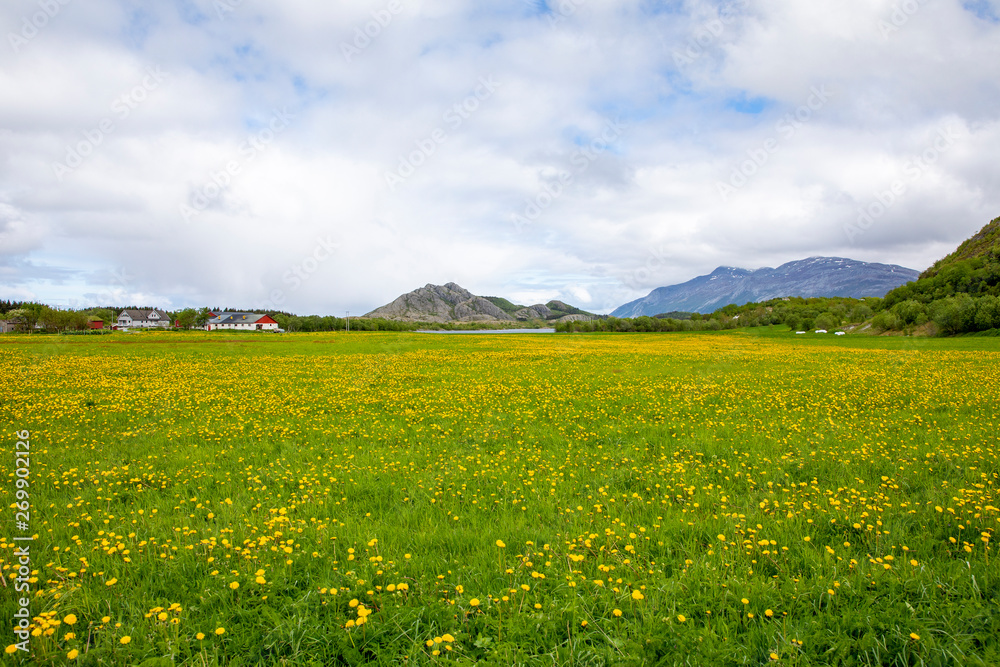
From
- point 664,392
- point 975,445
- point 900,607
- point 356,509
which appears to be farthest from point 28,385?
point 975,445

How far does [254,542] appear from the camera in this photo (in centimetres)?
609

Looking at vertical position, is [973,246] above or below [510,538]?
above

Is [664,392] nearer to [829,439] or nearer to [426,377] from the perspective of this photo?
[829,439]

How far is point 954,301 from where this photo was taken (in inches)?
3177

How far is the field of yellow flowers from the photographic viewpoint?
4.29 m

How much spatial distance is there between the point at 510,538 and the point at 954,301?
372 feet

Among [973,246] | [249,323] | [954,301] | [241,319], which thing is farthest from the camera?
[241,319]

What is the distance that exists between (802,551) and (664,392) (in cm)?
1360

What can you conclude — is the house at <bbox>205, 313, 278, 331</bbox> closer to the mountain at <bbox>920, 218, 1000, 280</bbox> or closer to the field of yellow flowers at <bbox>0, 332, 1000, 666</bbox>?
the field of yellow flowers at <bbox>0, 332, 1000, 666</bbox>

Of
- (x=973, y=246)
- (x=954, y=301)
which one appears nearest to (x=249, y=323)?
(x=954, y=301)

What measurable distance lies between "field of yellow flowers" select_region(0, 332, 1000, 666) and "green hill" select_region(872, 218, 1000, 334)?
3659 inches

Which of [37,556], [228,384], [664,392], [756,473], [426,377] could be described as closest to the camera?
[37,556]

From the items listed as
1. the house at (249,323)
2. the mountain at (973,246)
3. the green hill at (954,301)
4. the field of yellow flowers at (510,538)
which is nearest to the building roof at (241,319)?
the house at (249,323)

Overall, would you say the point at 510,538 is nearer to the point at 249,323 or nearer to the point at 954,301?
the point at 954,301
